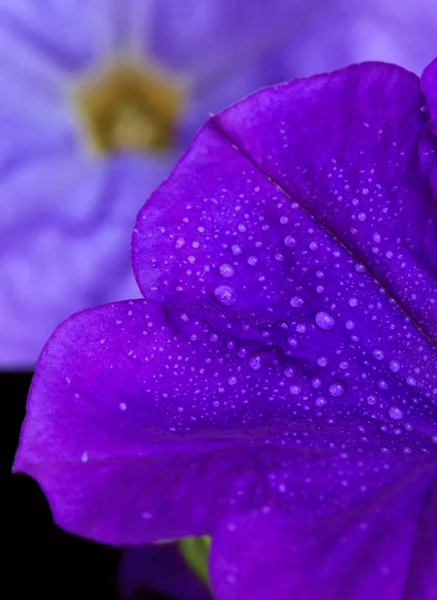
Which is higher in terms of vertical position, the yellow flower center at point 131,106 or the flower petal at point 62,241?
the yellow flower center at point 131,106

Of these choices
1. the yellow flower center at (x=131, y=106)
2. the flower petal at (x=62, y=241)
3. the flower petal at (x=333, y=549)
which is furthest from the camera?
the yellow flower center at (x=131, y=106)

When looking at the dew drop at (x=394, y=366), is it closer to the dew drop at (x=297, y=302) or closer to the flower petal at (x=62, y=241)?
the dew drop at (x=297, y=302)

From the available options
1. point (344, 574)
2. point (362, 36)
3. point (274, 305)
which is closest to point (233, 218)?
point (274, 305)

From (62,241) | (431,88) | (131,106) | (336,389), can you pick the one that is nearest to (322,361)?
(336,389)

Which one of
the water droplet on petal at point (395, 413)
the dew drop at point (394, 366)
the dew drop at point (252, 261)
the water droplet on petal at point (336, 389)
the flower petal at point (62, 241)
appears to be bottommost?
the flower petal at point (62, 241)

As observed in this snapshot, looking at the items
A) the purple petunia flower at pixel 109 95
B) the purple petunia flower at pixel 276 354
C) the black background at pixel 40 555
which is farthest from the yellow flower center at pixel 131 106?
the purple petunia flower at pixel 276 354

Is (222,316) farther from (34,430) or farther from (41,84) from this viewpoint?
(41,84)

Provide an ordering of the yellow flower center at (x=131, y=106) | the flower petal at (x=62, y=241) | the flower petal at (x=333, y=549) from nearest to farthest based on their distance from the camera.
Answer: the flower petal at (x=333, y=549), the flower petal at (x=62, y=241), the yellow flower center at (x=131, y=106)
